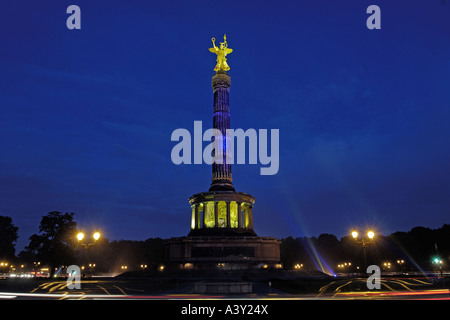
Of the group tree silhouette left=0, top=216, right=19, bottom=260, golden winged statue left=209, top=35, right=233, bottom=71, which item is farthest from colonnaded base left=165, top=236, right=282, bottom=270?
tree silhouette left=0, top=216, right=19, bottom=260

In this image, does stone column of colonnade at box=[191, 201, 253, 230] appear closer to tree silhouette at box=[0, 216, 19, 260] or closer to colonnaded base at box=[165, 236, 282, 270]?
colonnaded base at box=[165, 236, 282, 270]

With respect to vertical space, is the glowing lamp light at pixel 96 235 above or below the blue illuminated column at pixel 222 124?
below

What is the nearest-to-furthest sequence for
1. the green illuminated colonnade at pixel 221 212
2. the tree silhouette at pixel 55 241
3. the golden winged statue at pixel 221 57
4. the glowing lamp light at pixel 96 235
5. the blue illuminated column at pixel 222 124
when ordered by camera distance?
the glowing lamp light at pixel 96 235 → the tree silhouette at pixel 55 241 → the green illuminated colonnade at pixel 221 212 → the blue illuminated column at pixel 222 124 → the golden winged statue at pixel 221 57

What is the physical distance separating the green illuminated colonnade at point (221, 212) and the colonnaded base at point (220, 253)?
5486 mm

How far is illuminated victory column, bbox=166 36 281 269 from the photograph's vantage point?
4838 centimetres

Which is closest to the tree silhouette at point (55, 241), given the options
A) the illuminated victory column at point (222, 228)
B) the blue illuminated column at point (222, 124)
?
the illuminated victory column at point (222, 228)

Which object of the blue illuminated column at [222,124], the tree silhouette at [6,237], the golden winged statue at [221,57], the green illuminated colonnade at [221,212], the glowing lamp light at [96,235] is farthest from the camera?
the tree silhouette at [6,237]

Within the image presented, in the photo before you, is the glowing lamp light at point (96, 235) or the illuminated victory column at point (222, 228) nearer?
the glowing lamp light at point (96, 235)

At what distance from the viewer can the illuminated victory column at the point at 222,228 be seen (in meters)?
48.4

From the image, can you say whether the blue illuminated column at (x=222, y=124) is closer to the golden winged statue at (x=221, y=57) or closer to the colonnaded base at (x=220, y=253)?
the golden winged statue at (x=221, y=57)

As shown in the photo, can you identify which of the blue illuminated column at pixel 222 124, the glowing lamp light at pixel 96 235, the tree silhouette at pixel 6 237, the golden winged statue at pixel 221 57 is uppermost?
the golden winged statue at pixel 221 57

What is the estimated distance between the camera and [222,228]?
55156 mm

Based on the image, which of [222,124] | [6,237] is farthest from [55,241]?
[6,237]
